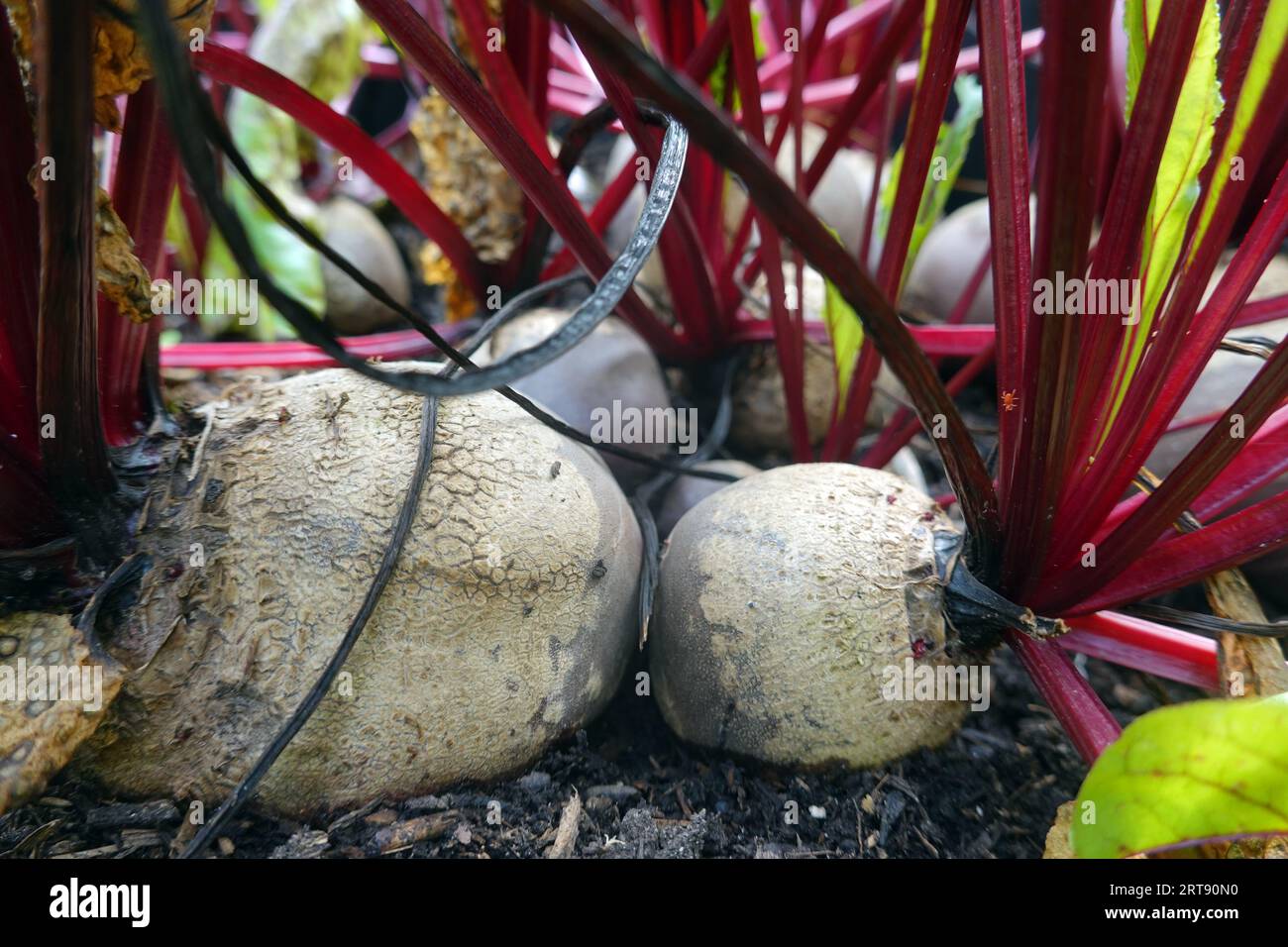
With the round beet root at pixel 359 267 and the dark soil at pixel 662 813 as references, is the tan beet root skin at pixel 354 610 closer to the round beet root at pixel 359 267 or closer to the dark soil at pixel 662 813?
the dark soil at pixel 662 813

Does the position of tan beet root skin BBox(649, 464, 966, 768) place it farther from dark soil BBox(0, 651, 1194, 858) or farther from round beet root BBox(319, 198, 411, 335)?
round beet root BBox(319, 198, 411, 335)

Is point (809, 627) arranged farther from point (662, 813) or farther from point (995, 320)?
point (995, 320)

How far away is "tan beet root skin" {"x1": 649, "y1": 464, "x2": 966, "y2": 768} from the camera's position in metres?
0.82

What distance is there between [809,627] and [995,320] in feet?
1.07

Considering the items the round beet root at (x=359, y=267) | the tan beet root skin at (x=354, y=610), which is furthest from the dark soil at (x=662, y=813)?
the round beet root at (x=359, y=267)

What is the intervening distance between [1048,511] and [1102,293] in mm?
196

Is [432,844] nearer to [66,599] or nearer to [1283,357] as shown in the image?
[66,599]

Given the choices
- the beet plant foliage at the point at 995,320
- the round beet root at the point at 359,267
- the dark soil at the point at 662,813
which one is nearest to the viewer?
the beet plant foliage at the point at 995,320

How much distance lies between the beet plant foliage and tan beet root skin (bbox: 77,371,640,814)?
3cm

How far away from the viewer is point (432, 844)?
75cm

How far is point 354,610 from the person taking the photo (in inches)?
30.3

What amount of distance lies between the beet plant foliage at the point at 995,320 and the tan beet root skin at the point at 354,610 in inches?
1.0

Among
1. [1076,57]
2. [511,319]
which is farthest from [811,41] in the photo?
[1076,57]

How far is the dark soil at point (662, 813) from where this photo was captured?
2.43ft
